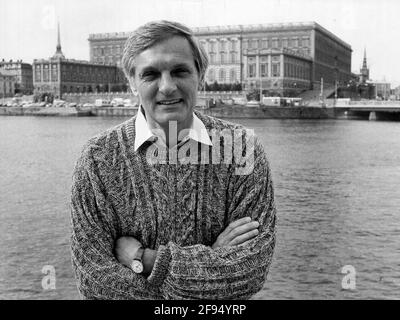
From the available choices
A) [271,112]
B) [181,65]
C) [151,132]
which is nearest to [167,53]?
[181,65]

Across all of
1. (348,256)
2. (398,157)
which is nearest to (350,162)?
(398,157)

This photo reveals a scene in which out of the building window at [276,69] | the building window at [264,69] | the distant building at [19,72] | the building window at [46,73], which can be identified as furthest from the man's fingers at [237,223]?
the distant building at [19,72]

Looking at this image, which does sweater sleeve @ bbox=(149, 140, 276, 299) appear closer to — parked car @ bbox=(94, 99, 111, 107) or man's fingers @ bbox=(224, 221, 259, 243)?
man's fingers @ bbox=(224, 221, 259, 243)

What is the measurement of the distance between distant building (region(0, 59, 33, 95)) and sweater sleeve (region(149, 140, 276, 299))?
2920 inches

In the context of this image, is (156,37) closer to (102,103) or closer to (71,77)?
(102,103)

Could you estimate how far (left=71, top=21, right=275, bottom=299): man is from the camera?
4.81 ft

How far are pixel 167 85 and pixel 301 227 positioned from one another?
22.4ft

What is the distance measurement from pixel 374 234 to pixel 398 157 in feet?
35.6

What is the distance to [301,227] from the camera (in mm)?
8070

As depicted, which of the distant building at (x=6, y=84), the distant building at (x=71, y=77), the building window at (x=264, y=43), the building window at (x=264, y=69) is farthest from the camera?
the distant building at (x=6, y=84)

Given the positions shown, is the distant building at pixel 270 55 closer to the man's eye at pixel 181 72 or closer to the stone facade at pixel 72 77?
the stone facade at pixel 72 77

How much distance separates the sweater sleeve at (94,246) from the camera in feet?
4.89

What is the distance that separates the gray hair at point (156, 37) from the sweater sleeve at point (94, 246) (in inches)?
10.3

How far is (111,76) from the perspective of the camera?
215 ft
